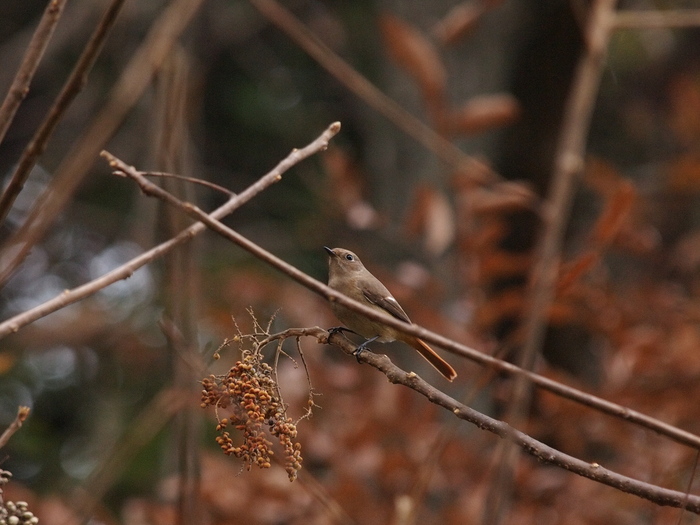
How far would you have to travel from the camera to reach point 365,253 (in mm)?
5621

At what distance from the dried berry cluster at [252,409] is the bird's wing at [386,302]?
190 cm

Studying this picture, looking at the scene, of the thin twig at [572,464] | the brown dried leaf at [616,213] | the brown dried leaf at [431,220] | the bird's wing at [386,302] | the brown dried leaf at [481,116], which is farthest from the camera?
the brown dried leaf at [431,220]

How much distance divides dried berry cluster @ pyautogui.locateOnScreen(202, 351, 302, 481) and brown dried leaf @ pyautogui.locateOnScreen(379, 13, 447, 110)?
228 centimetres

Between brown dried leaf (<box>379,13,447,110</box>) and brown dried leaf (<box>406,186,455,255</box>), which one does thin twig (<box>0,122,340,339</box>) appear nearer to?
brown dried leaf (<box>379,13,447,110</box>)

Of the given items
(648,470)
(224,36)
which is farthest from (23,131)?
(648,470)

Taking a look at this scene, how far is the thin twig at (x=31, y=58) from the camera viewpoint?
3.63ft

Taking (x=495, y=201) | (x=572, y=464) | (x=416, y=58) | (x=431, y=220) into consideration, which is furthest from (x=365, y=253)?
(x=572, y=464)

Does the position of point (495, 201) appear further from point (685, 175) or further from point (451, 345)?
point (451, 345)

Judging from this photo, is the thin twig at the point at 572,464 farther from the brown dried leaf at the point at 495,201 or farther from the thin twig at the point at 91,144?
the brown dried leaf at the point at 495,201

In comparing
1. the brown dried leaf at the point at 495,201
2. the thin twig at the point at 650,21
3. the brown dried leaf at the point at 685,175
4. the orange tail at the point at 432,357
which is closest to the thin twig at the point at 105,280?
the thin twig at the point at 650,21

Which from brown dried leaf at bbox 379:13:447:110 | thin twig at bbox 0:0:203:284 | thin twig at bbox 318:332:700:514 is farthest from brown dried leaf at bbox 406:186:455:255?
thin twig at bbox 318:332:700:514

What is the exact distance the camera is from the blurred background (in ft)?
7.43

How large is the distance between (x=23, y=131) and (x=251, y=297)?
4.87m

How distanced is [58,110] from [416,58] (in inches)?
106
